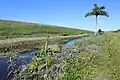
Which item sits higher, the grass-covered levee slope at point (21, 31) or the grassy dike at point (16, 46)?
the grassy dike at point (16, 46)

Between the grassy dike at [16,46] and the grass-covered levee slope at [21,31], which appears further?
the grass-covered levee slope at [21,31]

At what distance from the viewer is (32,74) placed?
11.4m

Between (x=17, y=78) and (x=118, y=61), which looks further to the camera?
(x=118, y=61)

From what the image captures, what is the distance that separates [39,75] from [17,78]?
0.85 metres

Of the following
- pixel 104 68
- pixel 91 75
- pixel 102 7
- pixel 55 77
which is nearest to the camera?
pixel 55 77

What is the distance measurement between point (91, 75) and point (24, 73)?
7.64 feet

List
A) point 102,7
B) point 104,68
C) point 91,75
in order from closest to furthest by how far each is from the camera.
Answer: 1. point 91,75
2. point 104,68
3. point 102,7

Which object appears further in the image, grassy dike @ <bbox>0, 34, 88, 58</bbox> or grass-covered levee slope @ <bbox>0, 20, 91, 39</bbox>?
grass-covered levee slope @ <bbox>0, 20, 91, 39</bbox>

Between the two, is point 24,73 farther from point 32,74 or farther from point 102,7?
point 102,7

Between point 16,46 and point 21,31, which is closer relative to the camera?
point 16,46

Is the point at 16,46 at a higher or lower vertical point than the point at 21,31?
higher

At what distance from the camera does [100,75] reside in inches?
474

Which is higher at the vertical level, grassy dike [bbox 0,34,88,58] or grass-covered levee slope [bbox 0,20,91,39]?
grassy dike [bbox 0,34,88,58]

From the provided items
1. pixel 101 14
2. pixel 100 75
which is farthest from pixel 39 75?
pixel 101 14
